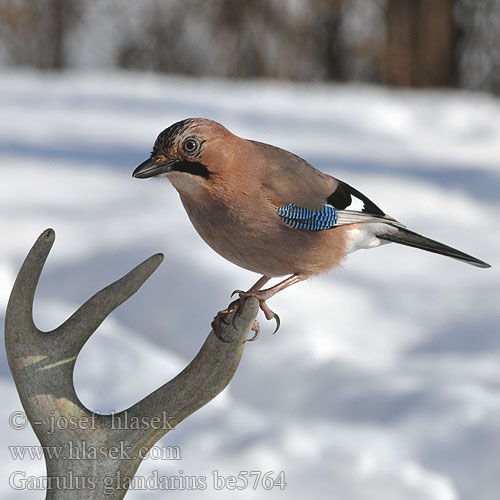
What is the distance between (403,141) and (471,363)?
2.01m

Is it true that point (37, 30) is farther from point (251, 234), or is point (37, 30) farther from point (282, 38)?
point (251, 234)

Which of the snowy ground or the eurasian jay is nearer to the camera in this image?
the eurasian jay

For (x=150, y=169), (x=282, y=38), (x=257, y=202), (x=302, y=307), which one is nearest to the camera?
(x=150, y=169)

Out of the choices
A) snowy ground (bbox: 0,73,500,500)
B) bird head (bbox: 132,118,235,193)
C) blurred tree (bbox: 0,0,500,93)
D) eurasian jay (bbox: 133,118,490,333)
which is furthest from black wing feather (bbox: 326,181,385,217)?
blurred tree (bbox: 0,0,500,93)

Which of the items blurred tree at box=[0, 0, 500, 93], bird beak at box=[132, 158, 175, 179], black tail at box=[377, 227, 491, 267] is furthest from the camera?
blurred tree at box=[0, 0, 500, 93]

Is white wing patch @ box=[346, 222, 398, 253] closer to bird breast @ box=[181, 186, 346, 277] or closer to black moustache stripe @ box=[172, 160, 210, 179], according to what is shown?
bird breast @ box=[181, 186, 346, 277]

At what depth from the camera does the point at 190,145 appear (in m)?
→ 1.06

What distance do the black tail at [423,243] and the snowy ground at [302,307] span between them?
→ 57cm

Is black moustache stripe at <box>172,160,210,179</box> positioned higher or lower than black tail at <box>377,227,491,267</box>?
higher

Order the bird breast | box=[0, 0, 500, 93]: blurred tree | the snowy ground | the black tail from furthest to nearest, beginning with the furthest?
box=[0, 0, 500, 93]: blurred tree < the snowy ground < the black tail < the bird breast

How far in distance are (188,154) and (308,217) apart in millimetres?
224

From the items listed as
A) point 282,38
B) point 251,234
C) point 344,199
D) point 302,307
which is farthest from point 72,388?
point 282,38

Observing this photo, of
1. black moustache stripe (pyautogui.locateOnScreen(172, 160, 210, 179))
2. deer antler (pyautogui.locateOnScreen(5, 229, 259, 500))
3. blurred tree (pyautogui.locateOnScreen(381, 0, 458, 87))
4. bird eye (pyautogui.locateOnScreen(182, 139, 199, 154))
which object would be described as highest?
bird eye (pyautogui.locateOnScreen(182, 139, 199, 154))

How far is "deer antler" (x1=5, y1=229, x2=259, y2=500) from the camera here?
3.60 ft
